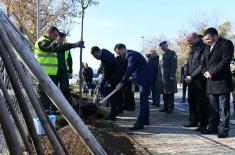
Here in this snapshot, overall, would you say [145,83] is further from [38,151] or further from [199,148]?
[38,151]

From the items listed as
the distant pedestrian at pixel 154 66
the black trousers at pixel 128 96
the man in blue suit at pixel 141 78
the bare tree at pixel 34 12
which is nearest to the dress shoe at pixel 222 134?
the man in blue suit at pixel 141 78

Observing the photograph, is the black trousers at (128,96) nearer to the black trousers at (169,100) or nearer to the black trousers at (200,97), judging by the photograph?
the black trousers at (169,100)

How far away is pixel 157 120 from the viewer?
1026cm

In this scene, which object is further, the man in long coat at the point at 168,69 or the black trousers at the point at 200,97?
the man in long coat at the point at 168,69

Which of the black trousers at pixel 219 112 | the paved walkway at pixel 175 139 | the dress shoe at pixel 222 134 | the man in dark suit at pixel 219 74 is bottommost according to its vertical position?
the paved walkway at pixel 175 139

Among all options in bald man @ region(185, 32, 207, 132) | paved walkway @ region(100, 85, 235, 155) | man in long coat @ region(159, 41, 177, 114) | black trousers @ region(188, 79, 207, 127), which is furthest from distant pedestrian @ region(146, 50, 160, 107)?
bald man @ region(185, 32, 207, 132)

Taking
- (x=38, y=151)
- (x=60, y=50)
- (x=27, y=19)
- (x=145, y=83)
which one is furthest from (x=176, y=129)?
(x=27, y=19)

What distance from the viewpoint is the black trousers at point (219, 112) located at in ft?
24.4

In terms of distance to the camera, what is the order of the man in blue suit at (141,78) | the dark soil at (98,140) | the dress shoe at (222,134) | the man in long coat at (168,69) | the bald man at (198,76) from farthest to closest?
1. the man in long coat at (168,69)
2. the man in blue suit at (141,78)
3. the bald man at (198,76)
4. the dress shoe at (222,134)
5. the dark soil at (98,140)

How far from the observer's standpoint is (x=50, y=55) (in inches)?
334

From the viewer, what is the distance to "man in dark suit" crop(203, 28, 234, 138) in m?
7.35

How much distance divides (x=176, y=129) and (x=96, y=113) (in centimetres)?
203

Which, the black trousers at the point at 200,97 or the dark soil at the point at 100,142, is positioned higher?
the black trousers at the point at 200,97

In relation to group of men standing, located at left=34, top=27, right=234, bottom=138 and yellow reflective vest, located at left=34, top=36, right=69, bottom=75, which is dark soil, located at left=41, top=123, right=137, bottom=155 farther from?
yellow reflective vest, located at left=34, top=36, right=69, bottom=75
